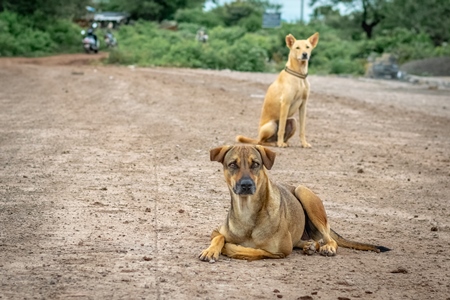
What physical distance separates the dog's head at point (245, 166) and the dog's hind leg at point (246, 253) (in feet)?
1.54

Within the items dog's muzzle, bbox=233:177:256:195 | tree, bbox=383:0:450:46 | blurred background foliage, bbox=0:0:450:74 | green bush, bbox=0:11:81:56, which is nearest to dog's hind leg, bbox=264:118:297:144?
dog's muzzle, bbox=233:177:256:195

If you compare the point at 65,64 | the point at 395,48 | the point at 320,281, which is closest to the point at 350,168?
the point at 320,281

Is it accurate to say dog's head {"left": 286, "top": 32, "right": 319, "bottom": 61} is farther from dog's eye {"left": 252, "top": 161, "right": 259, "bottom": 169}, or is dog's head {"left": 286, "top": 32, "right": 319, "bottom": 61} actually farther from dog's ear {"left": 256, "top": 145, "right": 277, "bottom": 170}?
dog's eye {"left": 252, "top": 161, "right": 259, "bottom": 169}

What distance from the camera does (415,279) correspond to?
702 centimetres

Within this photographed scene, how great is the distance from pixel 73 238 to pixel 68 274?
1.28 meters

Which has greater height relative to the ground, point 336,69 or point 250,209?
point 250,209

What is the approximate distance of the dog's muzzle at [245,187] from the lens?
23.3 ft

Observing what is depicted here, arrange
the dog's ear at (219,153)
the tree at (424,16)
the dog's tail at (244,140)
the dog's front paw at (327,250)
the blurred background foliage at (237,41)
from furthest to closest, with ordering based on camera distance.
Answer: the tree at (424,16), the blurred background foliage at (237,41), the dog's tail at (244,140), the dog's front paw at (327,250), the dog's ear at (219,153)

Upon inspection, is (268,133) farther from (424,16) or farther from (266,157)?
(424,16)

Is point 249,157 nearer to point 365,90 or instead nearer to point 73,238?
point 73,238

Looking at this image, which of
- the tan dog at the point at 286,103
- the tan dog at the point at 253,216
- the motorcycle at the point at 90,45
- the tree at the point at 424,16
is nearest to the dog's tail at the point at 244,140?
the tan dog at the point at 286,103

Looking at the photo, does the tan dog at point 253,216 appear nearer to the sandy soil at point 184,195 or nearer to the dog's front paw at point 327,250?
the dog's front paw at point 327,250

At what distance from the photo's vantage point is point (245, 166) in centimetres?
723

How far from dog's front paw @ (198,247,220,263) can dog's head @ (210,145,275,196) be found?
48 cm
